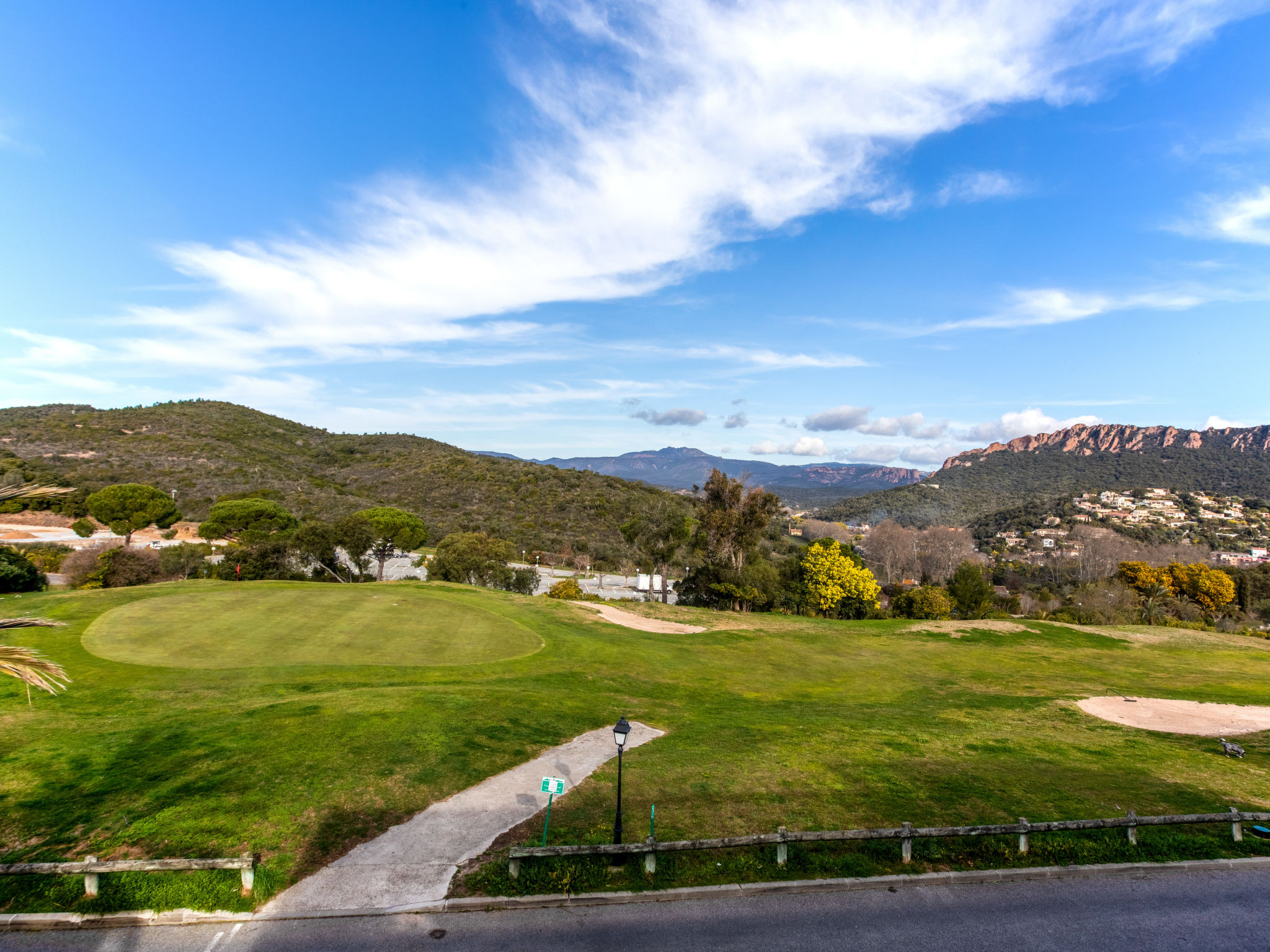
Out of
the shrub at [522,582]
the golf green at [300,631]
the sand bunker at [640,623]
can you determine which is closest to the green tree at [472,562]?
the shrub at [522,582]

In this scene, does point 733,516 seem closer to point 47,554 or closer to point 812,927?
point 812,927

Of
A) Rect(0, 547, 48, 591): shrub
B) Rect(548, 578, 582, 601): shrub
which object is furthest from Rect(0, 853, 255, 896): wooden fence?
Rect(548, 578, 582, 601): shrub

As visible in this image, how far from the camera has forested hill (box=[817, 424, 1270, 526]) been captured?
497 feet

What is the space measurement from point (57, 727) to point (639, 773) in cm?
1421

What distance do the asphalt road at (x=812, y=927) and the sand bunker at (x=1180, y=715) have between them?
12.0 m

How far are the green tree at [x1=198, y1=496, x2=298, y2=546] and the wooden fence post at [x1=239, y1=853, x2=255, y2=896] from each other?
49680mm

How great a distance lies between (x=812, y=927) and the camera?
8.96 m

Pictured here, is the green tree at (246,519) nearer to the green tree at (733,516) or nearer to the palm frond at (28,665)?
the green tree at (733,516)

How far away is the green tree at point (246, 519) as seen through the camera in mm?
52844

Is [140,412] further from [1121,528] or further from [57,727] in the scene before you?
[1121,528]

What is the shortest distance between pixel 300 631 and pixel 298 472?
268ft

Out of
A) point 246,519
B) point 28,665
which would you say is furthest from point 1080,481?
point 28,665

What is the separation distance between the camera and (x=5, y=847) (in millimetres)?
9648

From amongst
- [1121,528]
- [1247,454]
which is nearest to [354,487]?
[1121,528]
